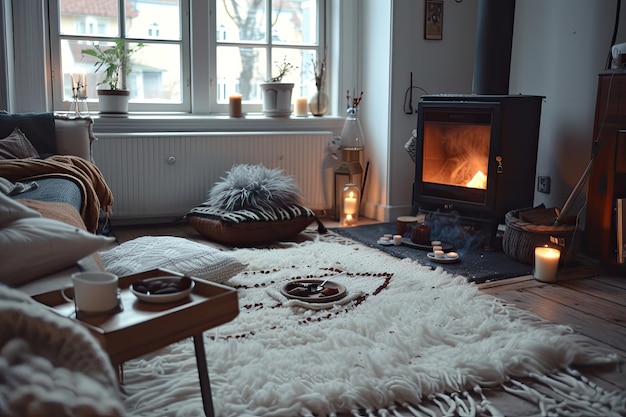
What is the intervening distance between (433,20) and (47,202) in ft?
9.57

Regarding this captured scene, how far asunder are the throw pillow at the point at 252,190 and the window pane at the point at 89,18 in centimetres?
125

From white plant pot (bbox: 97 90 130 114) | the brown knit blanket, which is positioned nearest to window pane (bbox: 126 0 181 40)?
white plant pot (bbox: 97 90 130 114)

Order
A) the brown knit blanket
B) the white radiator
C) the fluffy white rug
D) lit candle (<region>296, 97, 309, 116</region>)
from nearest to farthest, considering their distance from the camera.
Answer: the fluffy white rug
the brown knit blanket
the white radiator
lit candle (<region>296, 97, 309, 116</region>)

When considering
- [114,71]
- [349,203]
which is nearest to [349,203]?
[349,203]

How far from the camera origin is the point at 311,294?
2.68 meters

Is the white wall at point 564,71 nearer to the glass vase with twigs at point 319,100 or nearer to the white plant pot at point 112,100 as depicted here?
the glass vase with twigs at point 319,100

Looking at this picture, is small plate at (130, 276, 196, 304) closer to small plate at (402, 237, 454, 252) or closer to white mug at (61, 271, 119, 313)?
white mug at (61, 271, 119, 313)

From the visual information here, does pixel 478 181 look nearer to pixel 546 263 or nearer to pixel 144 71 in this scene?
pixel 546 263

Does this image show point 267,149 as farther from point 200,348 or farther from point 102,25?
point 200,348

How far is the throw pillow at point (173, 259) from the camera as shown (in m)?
2.62

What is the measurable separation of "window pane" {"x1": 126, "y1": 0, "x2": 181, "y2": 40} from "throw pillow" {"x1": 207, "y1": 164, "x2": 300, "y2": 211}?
3.56 ft

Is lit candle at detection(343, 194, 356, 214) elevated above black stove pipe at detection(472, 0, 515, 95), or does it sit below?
below

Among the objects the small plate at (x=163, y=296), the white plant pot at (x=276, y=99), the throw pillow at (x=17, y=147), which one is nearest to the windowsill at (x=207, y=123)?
the white plant pot at (x=276, y=99)

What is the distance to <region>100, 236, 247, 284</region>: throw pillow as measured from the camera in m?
2.62
